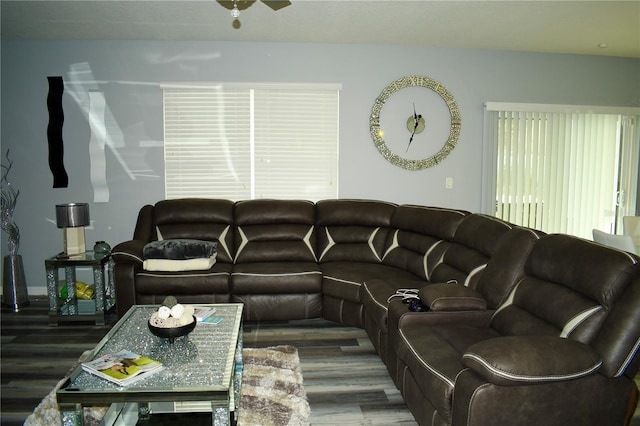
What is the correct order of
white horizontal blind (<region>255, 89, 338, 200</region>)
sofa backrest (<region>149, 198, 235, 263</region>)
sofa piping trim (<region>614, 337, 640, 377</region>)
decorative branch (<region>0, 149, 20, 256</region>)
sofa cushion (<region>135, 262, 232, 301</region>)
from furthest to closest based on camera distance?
white horizontal blind (<region>255, 89, 338, 200</region>) < decorative branch (<region>0, 149, 20, 256</region>) < sofa backrest (<region>149, 198, 235, 263</region>) < sofa cushion (<region>135, 262, 232, 301</region>) < sofa piping trim (<region>614, 337, 640, 377</region>)

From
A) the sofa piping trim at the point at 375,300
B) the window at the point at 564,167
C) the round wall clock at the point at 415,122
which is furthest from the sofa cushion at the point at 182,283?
the window at the point at 564,167

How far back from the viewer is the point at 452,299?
2568 millimetres

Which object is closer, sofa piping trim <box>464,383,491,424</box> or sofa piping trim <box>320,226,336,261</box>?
sofa piping trim <box>464,383,491,424</box>

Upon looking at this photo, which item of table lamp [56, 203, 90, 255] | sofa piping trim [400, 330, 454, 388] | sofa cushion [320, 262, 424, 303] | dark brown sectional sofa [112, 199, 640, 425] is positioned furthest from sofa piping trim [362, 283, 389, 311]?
table lamp [56, 203, 90, 255]

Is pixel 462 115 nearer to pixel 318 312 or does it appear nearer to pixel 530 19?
pixel 530 19

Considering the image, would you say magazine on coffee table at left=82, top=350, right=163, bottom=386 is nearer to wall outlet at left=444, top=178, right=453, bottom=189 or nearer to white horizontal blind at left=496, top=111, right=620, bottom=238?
wall outlet at left=444, top=178, right=453, bottom=189

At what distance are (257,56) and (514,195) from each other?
125 inches

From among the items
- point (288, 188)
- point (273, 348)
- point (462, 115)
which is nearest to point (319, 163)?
point (288, 188)

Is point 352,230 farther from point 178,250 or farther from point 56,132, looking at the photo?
point 56,132

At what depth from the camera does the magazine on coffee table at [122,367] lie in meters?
1.90

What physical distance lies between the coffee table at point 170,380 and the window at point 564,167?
→ 354 cm

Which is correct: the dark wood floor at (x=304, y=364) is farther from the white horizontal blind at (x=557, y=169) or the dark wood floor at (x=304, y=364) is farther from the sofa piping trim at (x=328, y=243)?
the white horizontal blind at (x=557, y=169)

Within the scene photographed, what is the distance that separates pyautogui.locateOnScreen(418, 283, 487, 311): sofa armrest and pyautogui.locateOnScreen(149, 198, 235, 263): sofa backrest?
216 centimetres

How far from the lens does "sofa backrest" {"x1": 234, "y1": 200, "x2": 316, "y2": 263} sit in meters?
4.15
